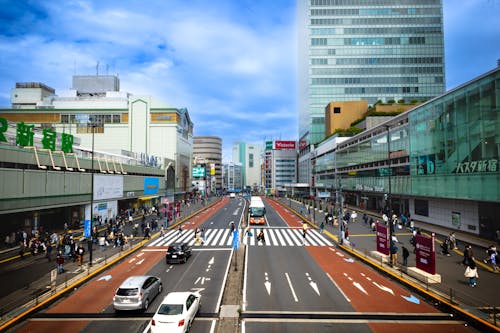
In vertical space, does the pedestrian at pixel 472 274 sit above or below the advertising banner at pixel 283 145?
below

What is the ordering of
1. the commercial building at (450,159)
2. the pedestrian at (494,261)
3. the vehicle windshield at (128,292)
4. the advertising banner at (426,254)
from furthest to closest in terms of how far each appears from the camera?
the commercial building at (450,159), the pedestrian at (494,261), the advertising banner at (426,254), the vehicle windshield at (128,292)

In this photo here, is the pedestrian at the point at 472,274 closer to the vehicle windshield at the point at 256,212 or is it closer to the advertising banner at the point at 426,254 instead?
the advertising banner at the point at 426,254

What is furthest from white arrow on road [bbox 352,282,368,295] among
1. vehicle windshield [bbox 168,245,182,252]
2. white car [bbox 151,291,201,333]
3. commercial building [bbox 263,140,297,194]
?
commercial building [bbox 263,140,297,194]

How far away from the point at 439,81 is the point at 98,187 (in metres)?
103

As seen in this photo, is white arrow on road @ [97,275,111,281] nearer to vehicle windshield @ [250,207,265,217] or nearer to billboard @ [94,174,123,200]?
billboard @ [94,174,123,200]

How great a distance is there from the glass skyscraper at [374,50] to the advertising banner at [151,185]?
202 ft

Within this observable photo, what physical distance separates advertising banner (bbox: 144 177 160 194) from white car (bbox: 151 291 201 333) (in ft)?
167

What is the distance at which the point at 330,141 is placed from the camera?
85.1 metres

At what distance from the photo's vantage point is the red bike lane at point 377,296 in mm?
12219

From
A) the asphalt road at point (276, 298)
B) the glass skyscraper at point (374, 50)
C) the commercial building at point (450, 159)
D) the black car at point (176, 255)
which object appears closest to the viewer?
the asphalt road at point (276, 298)

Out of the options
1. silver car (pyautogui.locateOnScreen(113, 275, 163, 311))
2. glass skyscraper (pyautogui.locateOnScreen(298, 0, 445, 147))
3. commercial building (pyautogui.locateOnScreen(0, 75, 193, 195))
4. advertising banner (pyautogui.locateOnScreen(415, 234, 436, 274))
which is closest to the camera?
silver car (pyautogui.locateOnScreen(113, 275, 163, 311))

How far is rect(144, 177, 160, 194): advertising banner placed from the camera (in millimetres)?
60112

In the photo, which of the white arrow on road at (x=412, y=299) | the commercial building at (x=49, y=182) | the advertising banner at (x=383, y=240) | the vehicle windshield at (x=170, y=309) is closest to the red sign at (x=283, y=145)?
the commercial building at (x=49, y=182)

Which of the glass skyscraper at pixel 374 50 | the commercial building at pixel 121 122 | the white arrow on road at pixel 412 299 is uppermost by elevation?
the glass skyscraper at pixel 374 50
